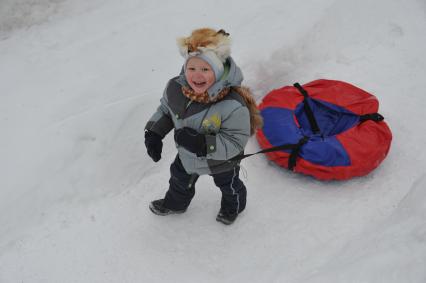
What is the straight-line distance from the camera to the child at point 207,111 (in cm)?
210

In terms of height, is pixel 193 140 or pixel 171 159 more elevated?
pixel 193 140

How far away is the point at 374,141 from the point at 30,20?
3.86 meters

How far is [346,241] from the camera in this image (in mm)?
2777

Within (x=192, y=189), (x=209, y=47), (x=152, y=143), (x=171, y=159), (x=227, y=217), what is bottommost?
(x=227, y=217)

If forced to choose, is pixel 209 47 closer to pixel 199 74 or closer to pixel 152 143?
pixel 199 74

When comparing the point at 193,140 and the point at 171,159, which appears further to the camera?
the point at 171,159

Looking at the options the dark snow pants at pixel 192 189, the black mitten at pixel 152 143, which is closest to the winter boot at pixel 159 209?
the dark snow pants at pixel 192 189

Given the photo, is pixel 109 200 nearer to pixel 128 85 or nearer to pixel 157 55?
pixel 128 85

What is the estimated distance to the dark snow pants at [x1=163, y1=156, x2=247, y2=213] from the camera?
2.71 m

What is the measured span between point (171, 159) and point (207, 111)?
131 cm

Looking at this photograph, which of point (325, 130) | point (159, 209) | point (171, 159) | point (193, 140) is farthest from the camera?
point (325, 130)

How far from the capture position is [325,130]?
3.63 meters

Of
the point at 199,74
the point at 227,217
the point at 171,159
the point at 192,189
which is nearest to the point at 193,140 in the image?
the point at 199,74

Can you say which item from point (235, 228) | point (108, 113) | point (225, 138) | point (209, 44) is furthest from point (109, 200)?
point (209, 44)
